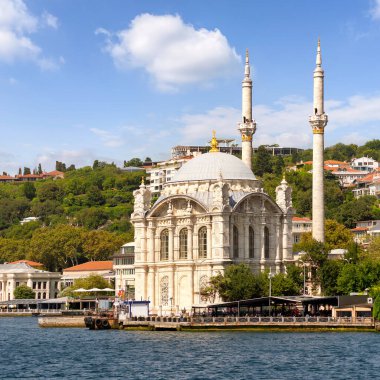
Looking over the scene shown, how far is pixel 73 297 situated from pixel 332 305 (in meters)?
58.6

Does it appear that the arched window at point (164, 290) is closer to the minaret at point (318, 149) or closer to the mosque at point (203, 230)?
the mosque at point (203, 230)

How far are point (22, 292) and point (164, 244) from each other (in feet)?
216

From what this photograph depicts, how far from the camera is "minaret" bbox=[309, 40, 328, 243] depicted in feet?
353

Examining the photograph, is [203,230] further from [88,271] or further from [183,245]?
[88,271]

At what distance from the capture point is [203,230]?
337ft

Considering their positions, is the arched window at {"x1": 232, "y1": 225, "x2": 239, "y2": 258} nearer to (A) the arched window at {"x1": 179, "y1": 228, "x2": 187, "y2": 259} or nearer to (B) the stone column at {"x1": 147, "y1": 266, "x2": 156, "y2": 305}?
(A) the arched window at {"x1": 179, "y1": 228, "x2": 187, "y2": 259}

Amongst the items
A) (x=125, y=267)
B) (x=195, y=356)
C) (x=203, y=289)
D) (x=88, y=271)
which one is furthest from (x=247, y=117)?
(x=88, y=271)

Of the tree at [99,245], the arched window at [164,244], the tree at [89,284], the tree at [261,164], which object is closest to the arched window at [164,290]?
the arched window at [164,244]

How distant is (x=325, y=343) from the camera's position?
2943 inches

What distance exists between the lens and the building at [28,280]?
17088cm

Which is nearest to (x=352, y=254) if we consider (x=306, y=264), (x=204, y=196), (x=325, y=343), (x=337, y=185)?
(x=306, y=264)

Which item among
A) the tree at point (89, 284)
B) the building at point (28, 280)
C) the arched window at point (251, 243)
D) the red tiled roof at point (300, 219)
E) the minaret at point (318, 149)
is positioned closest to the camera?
the arched window at point (251, 243)

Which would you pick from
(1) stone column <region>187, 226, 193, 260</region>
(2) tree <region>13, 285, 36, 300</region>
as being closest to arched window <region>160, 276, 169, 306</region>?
(1) stone column <region>187, 226, 193, 260</region>

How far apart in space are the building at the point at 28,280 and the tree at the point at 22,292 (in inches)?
100
